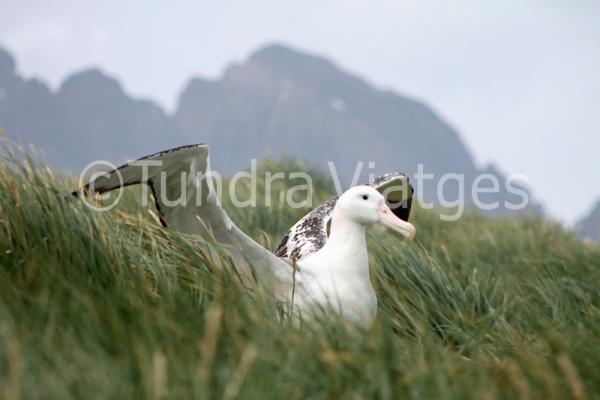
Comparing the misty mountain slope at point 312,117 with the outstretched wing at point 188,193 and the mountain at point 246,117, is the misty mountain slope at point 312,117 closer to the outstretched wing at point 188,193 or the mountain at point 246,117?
the mountain at point 246,117

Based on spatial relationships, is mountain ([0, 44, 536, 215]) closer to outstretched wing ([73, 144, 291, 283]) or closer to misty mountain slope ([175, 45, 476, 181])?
misty mountain slope ([175, 45, 476, 181])

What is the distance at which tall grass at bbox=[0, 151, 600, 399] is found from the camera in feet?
6.70

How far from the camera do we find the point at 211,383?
2.06 metres

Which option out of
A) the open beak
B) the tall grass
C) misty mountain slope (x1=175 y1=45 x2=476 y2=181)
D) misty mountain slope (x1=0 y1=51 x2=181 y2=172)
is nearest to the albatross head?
the open beak

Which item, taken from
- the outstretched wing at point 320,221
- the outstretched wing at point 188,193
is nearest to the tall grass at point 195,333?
the outstretched wing at point 188,193

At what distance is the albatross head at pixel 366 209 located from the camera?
3.68 m

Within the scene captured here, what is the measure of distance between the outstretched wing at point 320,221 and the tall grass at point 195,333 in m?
0.63

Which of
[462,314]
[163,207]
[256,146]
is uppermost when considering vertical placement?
[163,207]

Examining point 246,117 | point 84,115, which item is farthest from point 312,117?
point 84,115

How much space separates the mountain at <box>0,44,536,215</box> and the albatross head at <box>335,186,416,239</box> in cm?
11643

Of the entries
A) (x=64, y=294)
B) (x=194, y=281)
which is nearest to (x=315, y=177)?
(x=194, y=281)

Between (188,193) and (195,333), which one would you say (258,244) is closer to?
(188,193)

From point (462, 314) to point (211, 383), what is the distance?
2027mm

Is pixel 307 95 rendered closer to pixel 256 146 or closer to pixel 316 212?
pixel 256 146
